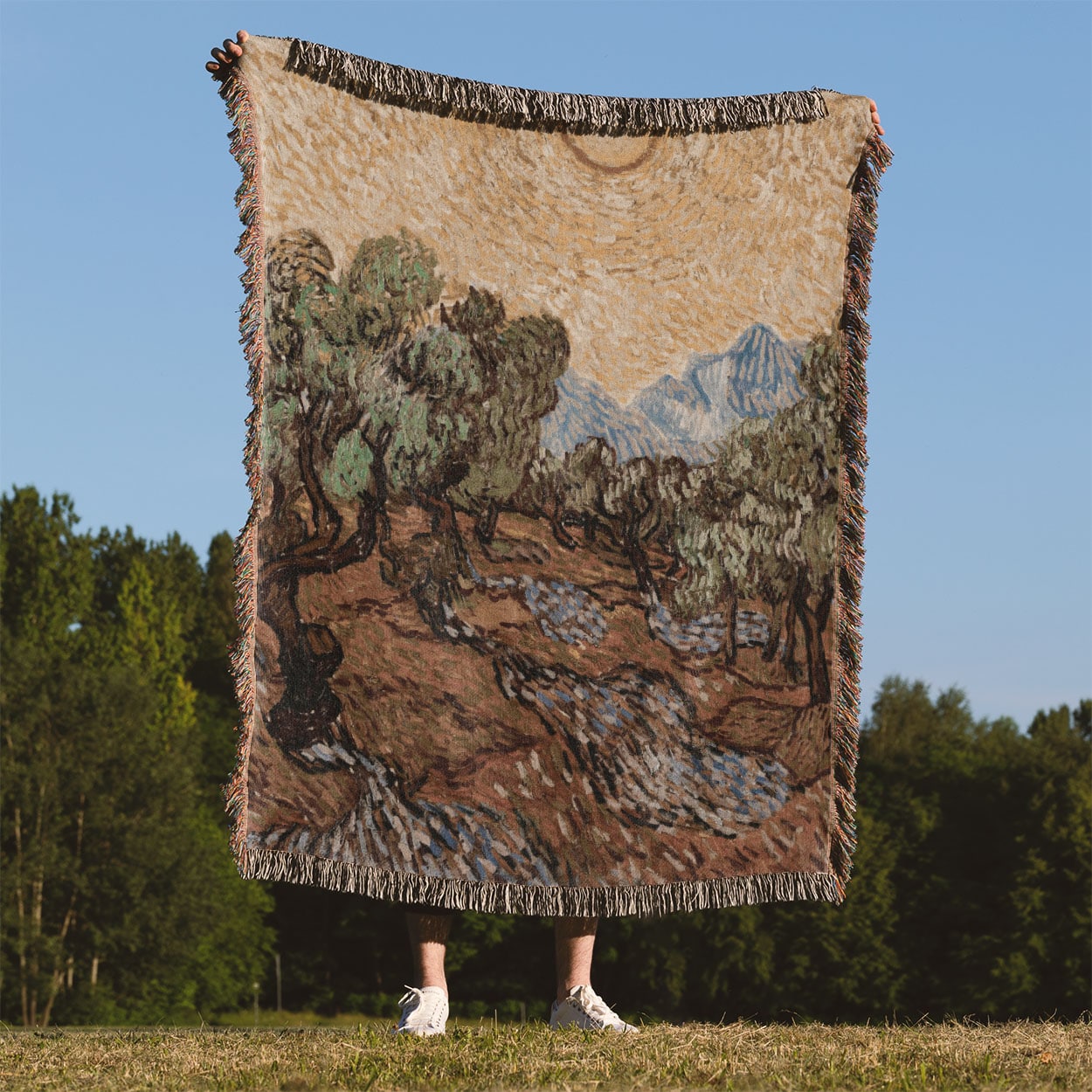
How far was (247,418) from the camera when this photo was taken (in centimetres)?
593

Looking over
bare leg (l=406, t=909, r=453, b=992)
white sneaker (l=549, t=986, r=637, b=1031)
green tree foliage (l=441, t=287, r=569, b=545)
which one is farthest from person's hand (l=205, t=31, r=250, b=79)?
white sneaker (l=549, t=986, r=637, b=1031)

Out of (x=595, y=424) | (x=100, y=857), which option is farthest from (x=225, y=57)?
(x=100, y=857)

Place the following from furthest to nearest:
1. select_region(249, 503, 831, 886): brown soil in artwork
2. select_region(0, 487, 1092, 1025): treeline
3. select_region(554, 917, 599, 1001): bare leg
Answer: select_region(0, 487, 1092, 1025): treeline
select_region(554, 917, 599, 1001): bare leg
select_region(249, 503, 831, 886): brown soil in artwork

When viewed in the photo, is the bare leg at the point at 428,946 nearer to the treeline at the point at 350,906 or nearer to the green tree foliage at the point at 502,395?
the green tree foliage at the point at 502,395

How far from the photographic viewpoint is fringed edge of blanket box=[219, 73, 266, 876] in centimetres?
581

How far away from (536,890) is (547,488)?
1.77m

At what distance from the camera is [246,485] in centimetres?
591

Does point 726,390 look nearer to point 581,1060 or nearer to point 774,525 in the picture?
point 774,525

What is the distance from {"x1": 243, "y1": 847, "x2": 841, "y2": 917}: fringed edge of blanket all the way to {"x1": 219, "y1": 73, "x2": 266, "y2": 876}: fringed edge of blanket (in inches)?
8.8

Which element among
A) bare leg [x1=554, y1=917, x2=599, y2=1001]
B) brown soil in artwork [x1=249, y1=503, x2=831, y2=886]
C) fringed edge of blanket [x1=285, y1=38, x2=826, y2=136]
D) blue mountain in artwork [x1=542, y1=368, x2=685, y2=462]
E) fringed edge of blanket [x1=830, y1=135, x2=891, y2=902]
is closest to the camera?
brown soil in artwork [x1=249, y1=503, x2=831, y2=886]

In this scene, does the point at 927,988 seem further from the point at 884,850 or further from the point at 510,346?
the point at 510,346

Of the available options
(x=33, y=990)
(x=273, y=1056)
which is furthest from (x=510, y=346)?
(x=33, y=990)

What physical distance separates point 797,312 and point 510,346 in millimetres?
1433

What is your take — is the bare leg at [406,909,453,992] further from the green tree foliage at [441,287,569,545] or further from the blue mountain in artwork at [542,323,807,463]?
the blue mountain in artwork at [542,323,807,463]
